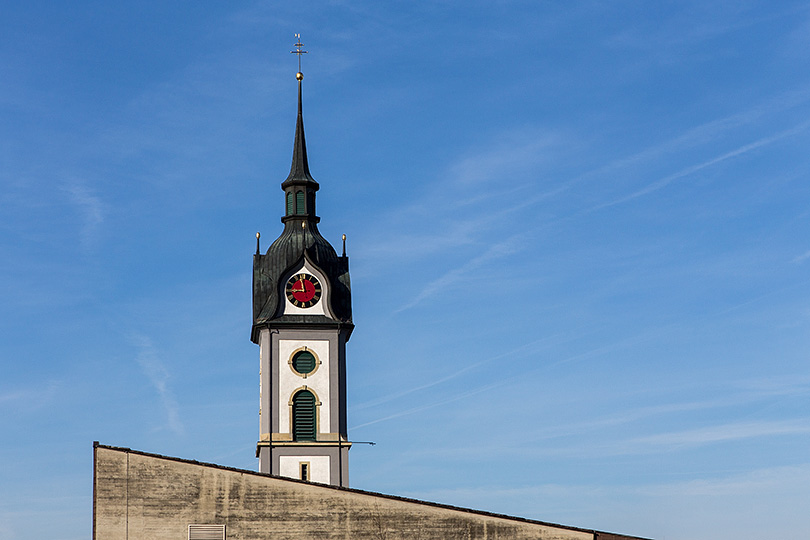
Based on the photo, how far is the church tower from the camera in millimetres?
70438

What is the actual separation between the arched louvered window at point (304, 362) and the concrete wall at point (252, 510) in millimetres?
23770

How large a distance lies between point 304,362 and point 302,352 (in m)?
0.52

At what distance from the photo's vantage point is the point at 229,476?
158 ft

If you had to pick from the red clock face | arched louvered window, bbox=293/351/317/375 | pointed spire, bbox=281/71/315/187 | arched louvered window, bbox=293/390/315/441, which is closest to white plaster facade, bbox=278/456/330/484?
arched louvered window, bbox=293/390/315/441

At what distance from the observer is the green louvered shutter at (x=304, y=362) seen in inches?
2847

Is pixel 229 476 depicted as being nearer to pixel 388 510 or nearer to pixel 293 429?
pixel 388 510

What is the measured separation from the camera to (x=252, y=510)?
157 feet

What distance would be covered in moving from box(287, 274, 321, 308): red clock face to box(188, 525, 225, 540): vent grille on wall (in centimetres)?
2676

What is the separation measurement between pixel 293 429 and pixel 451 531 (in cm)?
2345

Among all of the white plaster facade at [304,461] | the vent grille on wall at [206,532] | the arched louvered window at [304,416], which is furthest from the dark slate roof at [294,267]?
the vent grille on wall at [206,532]

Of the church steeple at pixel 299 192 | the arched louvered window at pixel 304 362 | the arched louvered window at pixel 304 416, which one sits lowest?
the arched louvered window at pixel 304 416

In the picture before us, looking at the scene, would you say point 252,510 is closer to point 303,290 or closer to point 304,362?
point 304,362

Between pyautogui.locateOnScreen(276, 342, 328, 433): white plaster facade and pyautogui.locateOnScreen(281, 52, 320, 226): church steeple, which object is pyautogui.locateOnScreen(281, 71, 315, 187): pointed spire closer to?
pyautogui.locateOnScreen(281, 52, 320, 226): church steeple

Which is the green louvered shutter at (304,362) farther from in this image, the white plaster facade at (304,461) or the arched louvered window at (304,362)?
the white plaster facade at (304,461)
